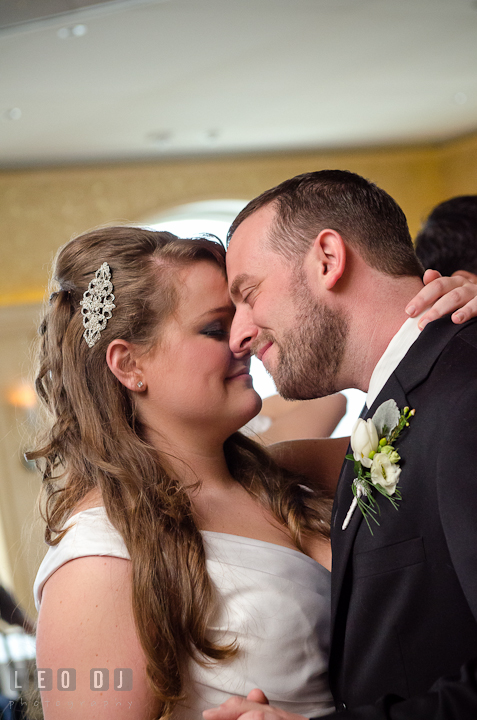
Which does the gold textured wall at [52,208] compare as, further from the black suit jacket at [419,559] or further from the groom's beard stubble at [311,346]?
the black suit jacket at [419,559]

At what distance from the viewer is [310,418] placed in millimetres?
3195

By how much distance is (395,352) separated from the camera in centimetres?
176

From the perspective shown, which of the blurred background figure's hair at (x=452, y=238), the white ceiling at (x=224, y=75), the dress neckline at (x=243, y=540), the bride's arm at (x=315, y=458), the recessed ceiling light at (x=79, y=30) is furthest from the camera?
the white ceiling at (x=224, y=75)

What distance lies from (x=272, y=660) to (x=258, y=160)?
8.76 meters

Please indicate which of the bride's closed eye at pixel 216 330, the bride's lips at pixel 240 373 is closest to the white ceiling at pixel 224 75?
the bride's closed eye at pixel 216 330

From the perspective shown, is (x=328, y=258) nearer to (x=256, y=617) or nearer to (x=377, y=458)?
(x=377, y=458)

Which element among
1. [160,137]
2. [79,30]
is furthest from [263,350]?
[160,137]

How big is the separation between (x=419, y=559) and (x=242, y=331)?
0.83 metres

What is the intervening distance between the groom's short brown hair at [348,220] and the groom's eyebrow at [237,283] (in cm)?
12

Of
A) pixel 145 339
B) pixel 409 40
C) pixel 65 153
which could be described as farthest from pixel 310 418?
pixel 65 153

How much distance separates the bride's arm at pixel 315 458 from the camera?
2.66m

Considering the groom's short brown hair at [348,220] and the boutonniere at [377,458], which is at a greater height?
the groom's short brown hair at [348,220]

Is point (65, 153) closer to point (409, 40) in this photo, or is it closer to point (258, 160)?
point (258, 160)

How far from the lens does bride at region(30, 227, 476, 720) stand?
1736 millimetres
